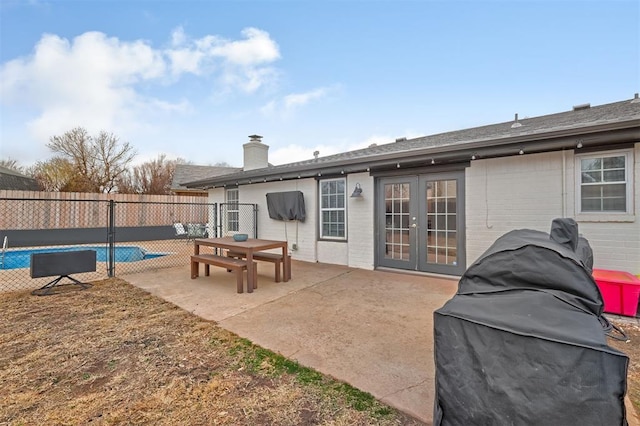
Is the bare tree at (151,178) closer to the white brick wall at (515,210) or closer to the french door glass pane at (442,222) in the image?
the white brick wall at (515,210)

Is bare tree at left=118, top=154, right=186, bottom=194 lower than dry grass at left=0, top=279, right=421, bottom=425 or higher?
higher

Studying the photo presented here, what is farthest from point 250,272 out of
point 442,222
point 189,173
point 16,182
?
point 16,182

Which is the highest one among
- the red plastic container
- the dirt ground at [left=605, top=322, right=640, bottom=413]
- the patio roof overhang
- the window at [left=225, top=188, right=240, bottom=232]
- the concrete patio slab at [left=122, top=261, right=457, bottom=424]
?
the patio roof overhang

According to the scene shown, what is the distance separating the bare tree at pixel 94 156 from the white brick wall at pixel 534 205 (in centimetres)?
2017

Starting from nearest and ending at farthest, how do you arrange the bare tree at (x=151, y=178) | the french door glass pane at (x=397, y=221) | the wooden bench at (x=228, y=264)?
the wooden bench at (x=228, y=264)
the french door glass pane at (x=397, y=221)
the bare tree at (x=151, y=178)

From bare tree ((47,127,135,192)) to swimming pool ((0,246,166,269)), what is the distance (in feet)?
30.1

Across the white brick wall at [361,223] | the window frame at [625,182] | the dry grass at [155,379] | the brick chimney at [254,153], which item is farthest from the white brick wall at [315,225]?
the dry grass at [155,379]

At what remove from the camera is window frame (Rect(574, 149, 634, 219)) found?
13.6ft

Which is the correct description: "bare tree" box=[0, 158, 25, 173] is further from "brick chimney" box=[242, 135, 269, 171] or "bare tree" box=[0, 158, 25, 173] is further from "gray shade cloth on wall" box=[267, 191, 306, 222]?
"gray shade cloth on wall" box=[267, 191, 306, 222]

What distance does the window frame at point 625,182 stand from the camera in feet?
13.6

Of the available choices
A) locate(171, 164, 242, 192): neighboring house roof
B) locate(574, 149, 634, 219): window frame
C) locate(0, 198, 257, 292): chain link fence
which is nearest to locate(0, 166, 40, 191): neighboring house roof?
locate(0, 198, 257, 292): chain link fence

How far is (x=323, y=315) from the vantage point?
3.84 m

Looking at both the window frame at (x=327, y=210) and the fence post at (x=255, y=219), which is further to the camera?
the fence post at (x=255, y=219)

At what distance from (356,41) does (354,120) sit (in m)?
3.86
